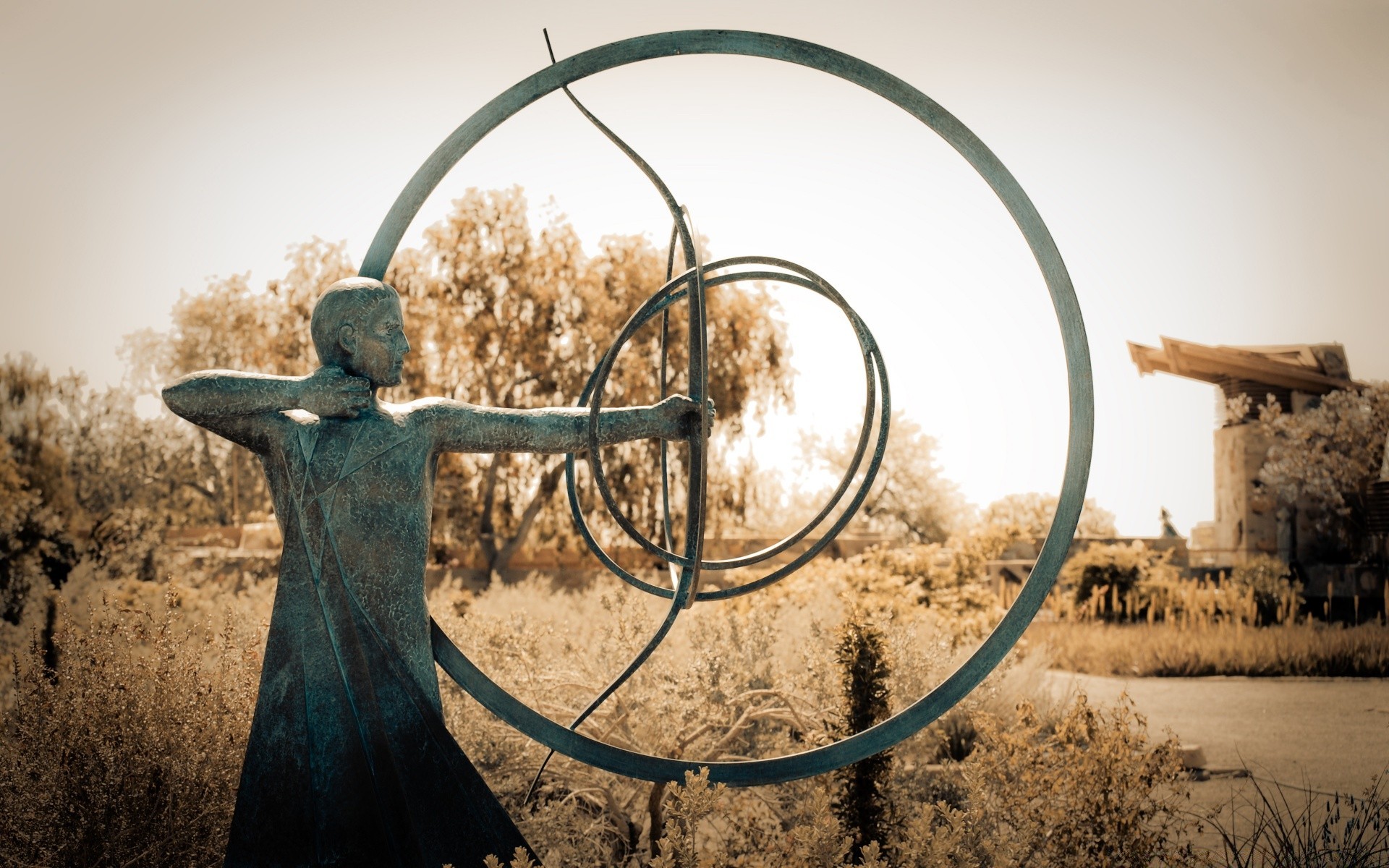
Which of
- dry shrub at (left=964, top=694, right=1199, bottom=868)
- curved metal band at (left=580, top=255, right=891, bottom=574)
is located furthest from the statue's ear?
dry shrub at (left=964, top=694, right=1199, bottom=868)

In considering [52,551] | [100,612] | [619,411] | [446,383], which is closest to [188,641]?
[100,612]

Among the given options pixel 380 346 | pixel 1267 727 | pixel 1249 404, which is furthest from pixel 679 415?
pixel 1249 404

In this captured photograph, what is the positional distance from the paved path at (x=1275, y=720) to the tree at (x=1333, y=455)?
6.45 meters

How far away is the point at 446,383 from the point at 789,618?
760 centimetres

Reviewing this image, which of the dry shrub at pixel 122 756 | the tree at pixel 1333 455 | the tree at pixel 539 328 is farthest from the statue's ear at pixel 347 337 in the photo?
the tree at pixel 1333 455

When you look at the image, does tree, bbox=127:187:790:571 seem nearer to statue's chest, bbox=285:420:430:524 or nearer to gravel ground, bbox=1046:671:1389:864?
gravel ground, bbox=1046:671:1389:864

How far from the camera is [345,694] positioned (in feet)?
11.6

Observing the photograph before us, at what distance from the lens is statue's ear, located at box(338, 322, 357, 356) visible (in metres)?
3.62

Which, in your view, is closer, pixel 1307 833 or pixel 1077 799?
pixel 1077 799

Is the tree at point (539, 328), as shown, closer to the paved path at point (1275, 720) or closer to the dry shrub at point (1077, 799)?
the paved path at point (1275, 720)

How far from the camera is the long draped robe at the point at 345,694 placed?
11.5ft

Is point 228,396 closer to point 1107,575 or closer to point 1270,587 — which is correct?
point 1107,575

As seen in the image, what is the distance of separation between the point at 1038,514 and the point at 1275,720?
1671 cm

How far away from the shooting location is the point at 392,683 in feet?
11.8
